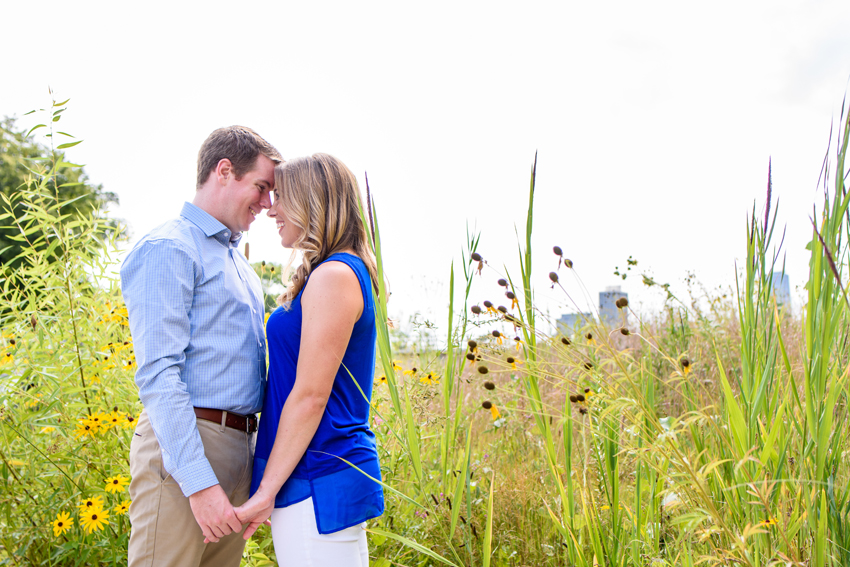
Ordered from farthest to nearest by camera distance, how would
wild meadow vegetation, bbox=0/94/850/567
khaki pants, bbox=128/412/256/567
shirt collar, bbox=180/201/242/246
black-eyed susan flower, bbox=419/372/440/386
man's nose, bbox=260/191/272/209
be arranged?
black-eyed susan flower, bbox=419/372/440/386 < man's nose, bbox=260/191/272/209 < shirt collar, bbox=180/201/242/246 < khaki pants, bbox=128/412/256/567 < wild meadow vegetation, bbox=0/94/850/567

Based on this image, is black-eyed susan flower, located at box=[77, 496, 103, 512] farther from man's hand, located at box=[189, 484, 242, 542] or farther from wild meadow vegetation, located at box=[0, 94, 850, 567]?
man's hand, located at box=[189, 484, 242, 542]

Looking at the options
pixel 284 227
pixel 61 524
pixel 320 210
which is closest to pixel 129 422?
pixel 61 524

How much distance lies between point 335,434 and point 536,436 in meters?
2.35

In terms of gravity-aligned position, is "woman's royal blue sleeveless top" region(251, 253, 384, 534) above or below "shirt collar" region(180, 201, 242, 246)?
below

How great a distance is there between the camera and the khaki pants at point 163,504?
156 centimetres

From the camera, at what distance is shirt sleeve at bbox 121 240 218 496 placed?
147cm

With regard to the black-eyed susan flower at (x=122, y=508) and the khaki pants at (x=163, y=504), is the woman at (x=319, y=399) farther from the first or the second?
the black-eyed susan flower at (x=122, y=508)

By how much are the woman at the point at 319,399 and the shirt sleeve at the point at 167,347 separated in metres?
0.19

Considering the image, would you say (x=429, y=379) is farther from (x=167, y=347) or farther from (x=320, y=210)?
(x=167, y=347)

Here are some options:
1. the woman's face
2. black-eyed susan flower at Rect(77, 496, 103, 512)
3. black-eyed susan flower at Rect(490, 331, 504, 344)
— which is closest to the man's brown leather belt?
the woman's face

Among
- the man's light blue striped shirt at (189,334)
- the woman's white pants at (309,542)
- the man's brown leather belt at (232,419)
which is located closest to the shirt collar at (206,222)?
the man's light blue striped shirt at (189,334)

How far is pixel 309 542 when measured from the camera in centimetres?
143

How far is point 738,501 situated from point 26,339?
305 cm

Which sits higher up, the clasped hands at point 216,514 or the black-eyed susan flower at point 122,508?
the clasped hands at point 216,514
